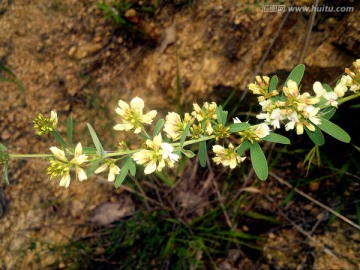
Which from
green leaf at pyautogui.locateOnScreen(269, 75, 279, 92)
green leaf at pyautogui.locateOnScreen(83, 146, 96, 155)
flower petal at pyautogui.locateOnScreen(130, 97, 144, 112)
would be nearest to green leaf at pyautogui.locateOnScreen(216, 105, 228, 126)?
green leaf at pyautogui.locateOnScreen(269, 75, 279, 92)

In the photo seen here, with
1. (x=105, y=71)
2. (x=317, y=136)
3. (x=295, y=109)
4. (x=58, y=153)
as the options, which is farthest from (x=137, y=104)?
(x=105, y=71)

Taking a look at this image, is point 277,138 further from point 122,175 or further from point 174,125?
point 122,175

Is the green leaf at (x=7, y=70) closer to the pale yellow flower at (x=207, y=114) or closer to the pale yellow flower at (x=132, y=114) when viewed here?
the pale yellow flower at (x=132, y=114)

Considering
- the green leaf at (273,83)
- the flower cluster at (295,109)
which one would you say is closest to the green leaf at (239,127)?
the flower cluster at (295,109)

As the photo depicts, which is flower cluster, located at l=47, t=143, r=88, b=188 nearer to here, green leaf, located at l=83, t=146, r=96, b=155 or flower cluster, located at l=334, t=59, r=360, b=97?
green leaf, located at l=83, t=146, r=96, b=155

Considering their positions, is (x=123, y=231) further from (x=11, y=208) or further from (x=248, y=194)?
(x=248, y=194)
